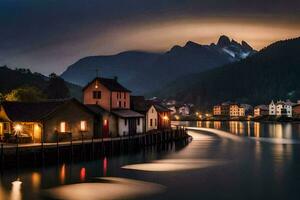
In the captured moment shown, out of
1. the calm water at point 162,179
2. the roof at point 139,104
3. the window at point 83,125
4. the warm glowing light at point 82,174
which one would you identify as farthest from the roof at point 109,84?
the warm glowing light at point 82,174

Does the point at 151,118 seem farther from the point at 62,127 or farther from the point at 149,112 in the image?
the point at 62,127

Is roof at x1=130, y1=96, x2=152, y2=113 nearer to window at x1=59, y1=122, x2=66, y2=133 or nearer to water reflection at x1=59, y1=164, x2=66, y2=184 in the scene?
window at x1=59, y1=122, x2=66, y2=133

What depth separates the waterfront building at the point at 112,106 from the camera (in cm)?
7075

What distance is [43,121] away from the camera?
57062 millimetres

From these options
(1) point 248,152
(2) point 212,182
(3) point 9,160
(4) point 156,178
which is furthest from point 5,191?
(1) point 248,152

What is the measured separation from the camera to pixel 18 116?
2279 inches

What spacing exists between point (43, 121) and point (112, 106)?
18320mm

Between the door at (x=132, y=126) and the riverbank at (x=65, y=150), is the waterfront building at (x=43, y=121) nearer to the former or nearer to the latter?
the riverbank at (x=65, y=150)

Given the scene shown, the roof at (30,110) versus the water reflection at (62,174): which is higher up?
the roof at (30,110)

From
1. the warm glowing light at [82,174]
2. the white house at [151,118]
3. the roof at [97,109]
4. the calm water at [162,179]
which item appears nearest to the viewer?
the calm water at [162,179]

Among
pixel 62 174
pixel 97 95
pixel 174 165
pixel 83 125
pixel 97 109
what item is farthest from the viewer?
pixel 97 95

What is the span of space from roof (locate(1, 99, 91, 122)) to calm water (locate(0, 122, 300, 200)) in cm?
864

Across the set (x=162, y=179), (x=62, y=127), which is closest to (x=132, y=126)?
(x=62, y=127)

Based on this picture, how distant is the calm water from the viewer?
39.1 meters
